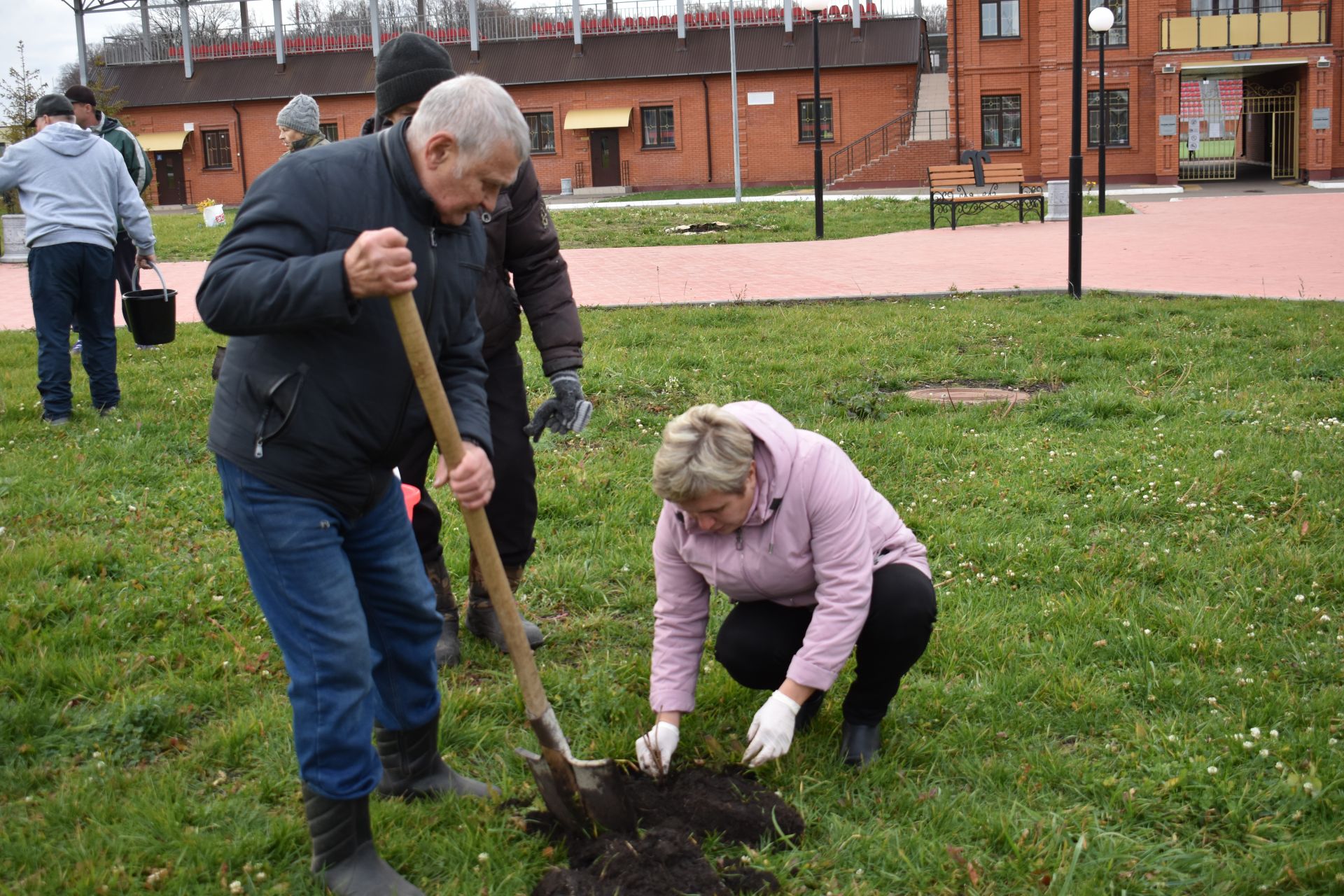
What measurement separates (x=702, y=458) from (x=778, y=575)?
0.52m

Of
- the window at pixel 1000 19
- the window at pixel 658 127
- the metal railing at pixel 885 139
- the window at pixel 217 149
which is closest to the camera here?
the window at pixel 1000 19

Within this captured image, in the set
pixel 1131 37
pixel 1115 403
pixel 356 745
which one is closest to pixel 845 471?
pixel 356 745

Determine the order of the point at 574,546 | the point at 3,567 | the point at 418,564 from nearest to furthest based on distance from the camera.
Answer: the point at 418,564, the point at 3,567, the point at 574,546

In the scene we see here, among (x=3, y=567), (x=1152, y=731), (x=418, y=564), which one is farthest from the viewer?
(x=3, y=567)

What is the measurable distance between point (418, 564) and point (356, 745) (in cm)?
48

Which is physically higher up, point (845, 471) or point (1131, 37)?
point (1131, 37)

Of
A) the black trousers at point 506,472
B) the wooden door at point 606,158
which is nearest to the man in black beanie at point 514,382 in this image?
the black trousers at point 506,472

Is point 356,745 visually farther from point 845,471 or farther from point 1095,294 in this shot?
point 1095,294

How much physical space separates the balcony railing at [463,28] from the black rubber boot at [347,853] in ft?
143

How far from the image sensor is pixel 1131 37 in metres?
35.9

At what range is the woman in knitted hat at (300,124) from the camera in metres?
5.32

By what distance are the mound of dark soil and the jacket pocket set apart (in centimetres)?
119

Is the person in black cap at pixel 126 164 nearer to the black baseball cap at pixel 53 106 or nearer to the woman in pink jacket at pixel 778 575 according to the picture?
the black baseball cap at pixel 53 106

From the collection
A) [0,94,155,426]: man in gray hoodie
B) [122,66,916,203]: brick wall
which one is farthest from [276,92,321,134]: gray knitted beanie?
[122,66,916,203]: brick wall
